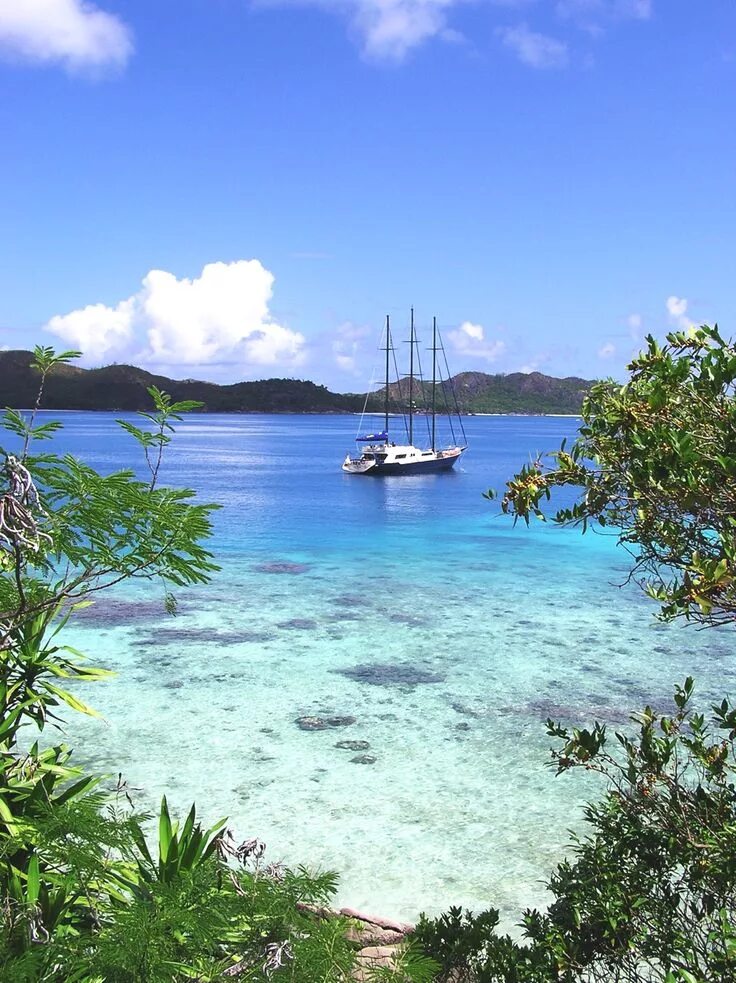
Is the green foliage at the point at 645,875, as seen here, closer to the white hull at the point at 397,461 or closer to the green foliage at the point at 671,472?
the green foliage at the point at 671,472

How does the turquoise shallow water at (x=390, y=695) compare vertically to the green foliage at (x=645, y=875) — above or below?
below

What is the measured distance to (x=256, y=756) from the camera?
10758 millimetres

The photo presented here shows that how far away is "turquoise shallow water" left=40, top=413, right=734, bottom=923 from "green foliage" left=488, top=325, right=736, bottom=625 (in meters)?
5.38

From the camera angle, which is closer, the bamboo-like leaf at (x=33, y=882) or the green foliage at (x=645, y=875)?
the green foliage at (x=645, y=875)

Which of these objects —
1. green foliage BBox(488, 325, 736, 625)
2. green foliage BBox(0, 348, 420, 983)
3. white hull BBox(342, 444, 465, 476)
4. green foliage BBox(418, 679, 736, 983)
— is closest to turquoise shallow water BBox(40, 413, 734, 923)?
green foliage BBox(0, 348, 420, 983)

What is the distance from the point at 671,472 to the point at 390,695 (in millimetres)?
10726

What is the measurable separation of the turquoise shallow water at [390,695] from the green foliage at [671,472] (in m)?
5.38

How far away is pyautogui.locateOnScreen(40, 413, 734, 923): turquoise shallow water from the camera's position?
28.2ft

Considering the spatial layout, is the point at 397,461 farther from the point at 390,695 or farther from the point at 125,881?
the point at 125,881

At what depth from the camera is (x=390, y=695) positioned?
13.2 metres

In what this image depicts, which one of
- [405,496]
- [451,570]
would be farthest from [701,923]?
[405,496]

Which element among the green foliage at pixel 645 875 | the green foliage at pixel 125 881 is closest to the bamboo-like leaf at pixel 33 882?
the green foliage at pixel 125 881

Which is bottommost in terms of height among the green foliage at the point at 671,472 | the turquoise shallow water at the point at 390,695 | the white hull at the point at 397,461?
the turquoise shallow water at the point at 390,695

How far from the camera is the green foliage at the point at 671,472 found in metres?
2.91
